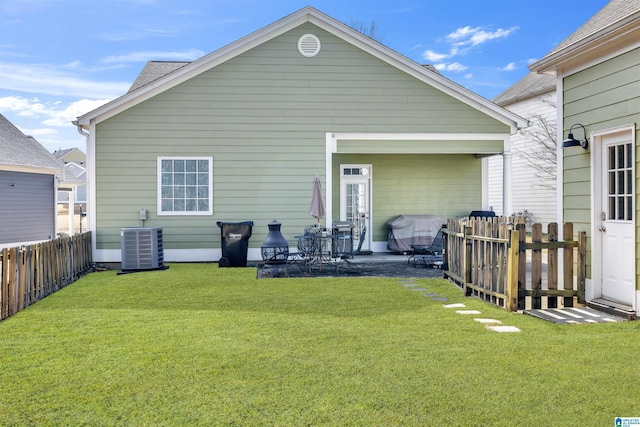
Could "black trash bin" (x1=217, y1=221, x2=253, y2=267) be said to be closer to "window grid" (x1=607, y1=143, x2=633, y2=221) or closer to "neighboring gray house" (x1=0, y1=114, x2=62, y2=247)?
"window grid" (x1=607, y1=143, x2=633, y2=221)

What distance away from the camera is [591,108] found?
7.38 metres

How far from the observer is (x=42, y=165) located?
2053 cm

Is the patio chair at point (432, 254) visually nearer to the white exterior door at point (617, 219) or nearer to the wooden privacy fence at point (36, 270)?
the white exterior door at point (617, 219)

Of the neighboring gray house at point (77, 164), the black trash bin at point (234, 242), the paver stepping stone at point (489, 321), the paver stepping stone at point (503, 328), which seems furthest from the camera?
the neighboring gray house at point (77, 164)

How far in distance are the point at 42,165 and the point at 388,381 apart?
19.7 m

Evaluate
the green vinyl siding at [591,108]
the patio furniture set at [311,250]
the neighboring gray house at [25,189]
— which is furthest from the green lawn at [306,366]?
the neighboring gray house at [25,189]

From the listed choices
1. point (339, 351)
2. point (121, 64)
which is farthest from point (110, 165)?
point (339, 351)

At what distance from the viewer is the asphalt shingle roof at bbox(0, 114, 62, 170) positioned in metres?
19.3

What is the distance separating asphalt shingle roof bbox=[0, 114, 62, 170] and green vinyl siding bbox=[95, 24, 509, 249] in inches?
324

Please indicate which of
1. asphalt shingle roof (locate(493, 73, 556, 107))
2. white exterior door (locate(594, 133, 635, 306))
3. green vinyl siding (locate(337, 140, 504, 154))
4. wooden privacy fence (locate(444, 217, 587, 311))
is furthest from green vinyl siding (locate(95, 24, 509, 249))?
asphalt shingle roof (locate(493, 73, 556, 107))

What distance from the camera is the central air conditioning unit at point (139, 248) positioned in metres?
11.6

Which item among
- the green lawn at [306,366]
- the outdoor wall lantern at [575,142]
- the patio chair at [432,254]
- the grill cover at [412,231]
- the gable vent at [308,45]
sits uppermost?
the gable vent at [308,45]

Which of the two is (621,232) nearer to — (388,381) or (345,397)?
(388,381)

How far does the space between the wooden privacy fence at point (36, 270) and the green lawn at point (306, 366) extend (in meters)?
0.28
